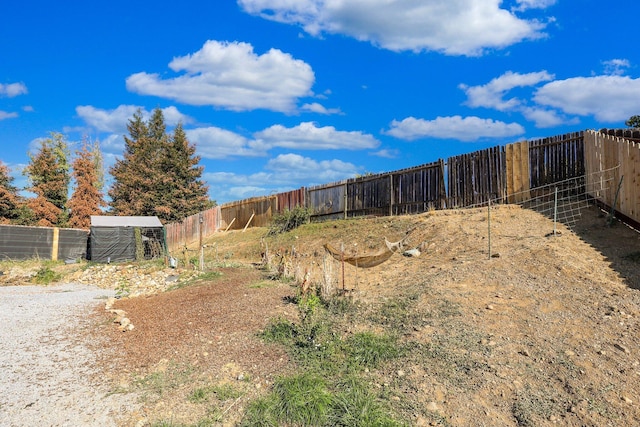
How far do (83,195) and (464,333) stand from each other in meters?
30.5

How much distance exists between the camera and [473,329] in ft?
15.4

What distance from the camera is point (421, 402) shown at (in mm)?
3438

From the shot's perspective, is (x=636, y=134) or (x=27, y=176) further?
(x=27, y=176)

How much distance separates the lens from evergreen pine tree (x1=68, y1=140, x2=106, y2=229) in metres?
28.9

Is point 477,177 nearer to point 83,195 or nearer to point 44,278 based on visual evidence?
point 44,278

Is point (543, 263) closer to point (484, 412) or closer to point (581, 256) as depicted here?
point (581, 256)

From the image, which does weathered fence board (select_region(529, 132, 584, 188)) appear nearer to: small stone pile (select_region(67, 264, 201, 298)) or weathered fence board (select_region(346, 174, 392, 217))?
weathered fence board (select_region(346, 174, 392, 217))

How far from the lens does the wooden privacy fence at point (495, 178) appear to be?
7.99 metres

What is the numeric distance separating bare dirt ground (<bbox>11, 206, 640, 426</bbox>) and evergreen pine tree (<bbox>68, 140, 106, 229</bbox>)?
2428cm

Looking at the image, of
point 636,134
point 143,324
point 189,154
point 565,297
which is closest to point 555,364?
point 565,297

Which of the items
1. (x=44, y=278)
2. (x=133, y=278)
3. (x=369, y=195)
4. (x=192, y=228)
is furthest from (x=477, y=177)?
(x=192, y=228)

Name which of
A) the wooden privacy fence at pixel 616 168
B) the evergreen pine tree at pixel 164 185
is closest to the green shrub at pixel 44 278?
the wooden privacy fence at pixel 616 168

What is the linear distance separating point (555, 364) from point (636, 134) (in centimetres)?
A: 730

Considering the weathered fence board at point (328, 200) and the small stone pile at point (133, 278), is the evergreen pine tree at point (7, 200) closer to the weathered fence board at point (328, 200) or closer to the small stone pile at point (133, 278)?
the small stone pile at point (133, 278)
